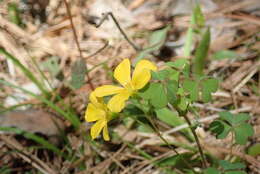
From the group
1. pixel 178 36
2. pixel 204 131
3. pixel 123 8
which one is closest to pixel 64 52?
pixel 123 8

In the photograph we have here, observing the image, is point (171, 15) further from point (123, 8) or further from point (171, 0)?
point (123, 8)

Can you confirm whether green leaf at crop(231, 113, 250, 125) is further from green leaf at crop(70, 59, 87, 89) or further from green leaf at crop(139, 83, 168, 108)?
green leaf at crop(70, 59, 87, 89)

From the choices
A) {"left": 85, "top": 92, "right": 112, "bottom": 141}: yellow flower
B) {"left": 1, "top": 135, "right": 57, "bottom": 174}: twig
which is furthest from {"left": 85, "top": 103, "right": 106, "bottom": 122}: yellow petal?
{"left": 1, "top": 135, "right": 57, "bottom": 174}: twig

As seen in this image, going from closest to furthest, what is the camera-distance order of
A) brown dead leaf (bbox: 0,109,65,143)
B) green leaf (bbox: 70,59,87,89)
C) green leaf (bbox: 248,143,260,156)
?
green leaf (bbox: 248,143,260,156) → green leaf (bbox: 70,59,87,89) → brown dead leaf (bbox: 0,109,65,143)

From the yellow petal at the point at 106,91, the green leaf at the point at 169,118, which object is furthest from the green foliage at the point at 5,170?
the yellow petal at the point at 106,91

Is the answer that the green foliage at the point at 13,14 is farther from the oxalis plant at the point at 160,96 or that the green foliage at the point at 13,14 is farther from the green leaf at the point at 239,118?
the green leaf at the point at 239,118

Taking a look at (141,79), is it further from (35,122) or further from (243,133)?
(35,122)
